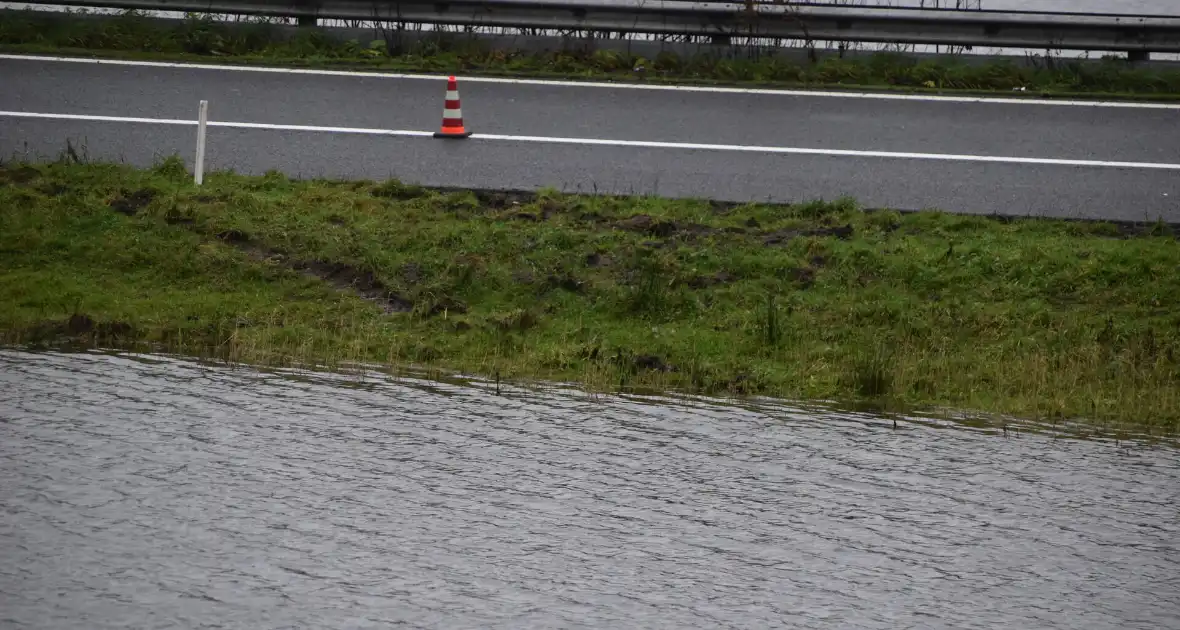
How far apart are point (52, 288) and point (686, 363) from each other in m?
4.05

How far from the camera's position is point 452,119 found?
13.0 metres

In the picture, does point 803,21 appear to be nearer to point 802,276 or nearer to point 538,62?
point 538,62

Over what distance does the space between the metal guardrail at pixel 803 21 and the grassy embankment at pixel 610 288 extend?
5.54m

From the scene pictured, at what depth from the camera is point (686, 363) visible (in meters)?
8.93

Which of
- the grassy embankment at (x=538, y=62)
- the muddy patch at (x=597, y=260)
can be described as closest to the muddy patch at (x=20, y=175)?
the muddy patch at (x=597, y=260)

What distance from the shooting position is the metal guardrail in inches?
624

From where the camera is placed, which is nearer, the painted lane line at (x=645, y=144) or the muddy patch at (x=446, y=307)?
the muddy patch at (x=446, y=307)

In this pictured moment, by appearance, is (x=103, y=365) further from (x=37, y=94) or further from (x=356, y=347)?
(x=37, y=94)

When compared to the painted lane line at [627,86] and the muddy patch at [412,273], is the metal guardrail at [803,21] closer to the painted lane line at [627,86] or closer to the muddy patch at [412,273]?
the painted lane line at [627,86]

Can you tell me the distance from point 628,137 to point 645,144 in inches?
10.2

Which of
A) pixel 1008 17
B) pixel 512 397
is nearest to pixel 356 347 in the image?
pixel 512 397

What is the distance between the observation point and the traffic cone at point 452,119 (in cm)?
1284

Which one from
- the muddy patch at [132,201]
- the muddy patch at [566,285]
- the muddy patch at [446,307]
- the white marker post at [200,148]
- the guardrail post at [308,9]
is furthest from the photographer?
the guardrail post at [308,9]

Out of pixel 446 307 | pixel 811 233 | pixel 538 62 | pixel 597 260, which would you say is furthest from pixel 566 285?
pixel 538 62
